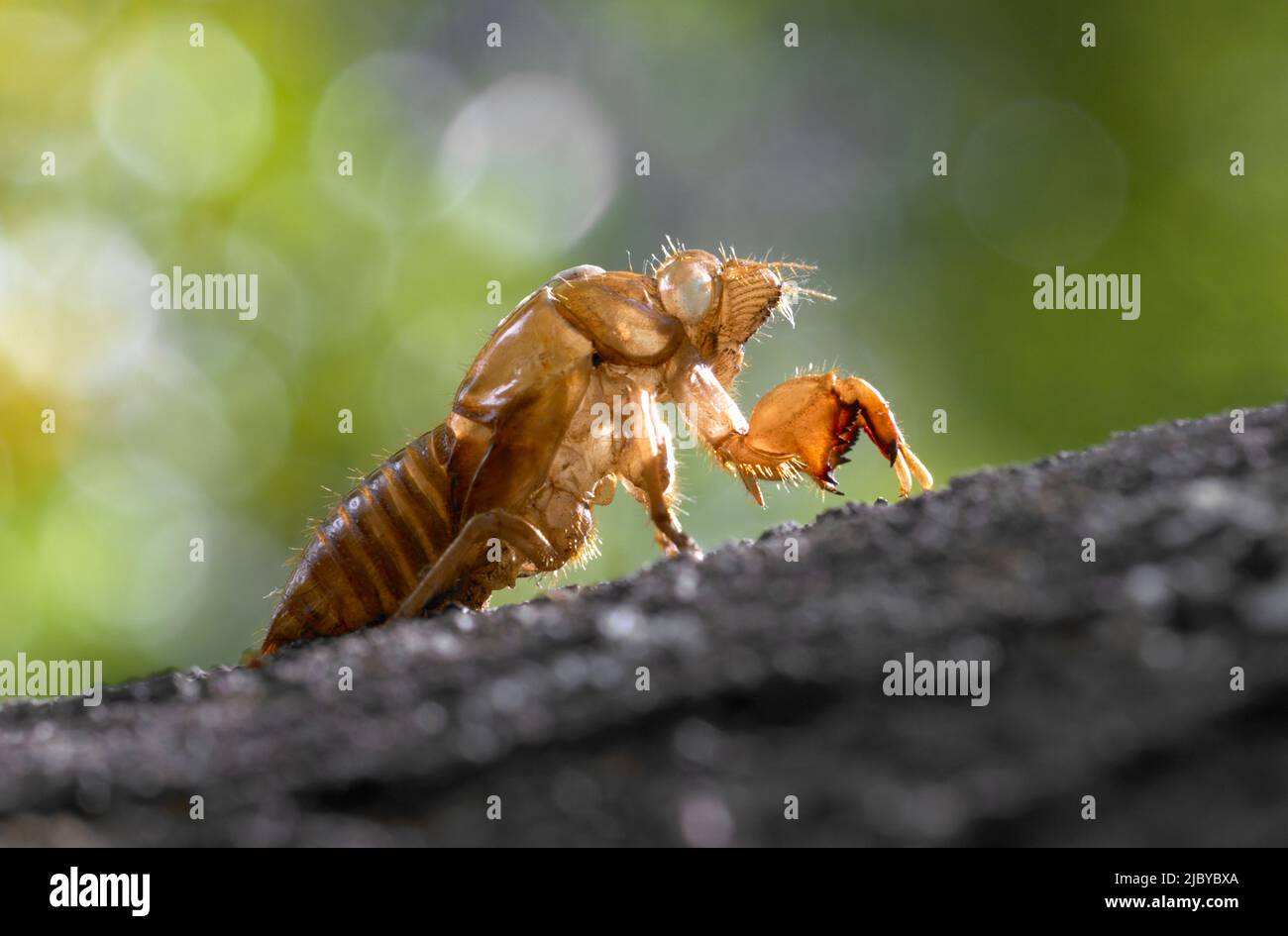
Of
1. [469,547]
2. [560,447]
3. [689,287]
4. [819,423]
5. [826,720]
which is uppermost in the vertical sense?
[689,287]

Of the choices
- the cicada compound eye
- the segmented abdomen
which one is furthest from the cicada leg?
the cicada compound eye

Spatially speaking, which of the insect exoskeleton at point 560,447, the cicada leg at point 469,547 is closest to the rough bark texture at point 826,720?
the cicada leg at point 469,547

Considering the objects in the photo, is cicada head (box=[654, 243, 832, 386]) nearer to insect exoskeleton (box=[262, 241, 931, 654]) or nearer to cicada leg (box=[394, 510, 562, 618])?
insect exoskeleton (box=[262, 241, 931, 654])

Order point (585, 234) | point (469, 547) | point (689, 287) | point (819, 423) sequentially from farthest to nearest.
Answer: point (585, 234), point (689, 287), point (819, 423), point (469, 547)

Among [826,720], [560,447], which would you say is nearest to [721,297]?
[560,447]

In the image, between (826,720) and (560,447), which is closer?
(826,720)

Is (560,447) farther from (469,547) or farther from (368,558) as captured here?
(368,558)
